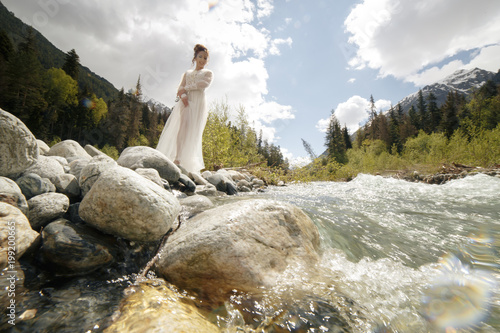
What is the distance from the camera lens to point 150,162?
13.9ft

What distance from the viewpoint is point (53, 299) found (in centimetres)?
125

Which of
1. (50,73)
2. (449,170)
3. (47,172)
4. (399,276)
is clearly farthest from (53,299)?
(50,73)

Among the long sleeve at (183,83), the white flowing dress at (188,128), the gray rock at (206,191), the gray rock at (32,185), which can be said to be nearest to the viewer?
the gray rock at (32,185)

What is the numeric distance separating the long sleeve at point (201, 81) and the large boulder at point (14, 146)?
4.81m

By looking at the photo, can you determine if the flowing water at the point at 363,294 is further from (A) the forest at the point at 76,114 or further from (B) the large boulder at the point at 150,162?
(A) the forest at the point at 76,114

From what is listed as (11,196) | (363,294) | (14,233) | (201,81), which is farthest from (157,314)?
(201,81)

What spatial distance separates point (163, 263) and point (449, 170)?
1531cm

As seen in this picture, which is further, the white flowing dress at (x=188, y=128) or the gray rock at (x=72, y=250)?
the white flowing dress at (x=188, y=128)

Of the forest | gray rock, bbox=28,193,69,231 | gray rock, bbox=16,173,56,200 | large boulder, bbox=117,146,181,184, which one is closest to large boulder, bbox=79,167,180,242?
gray rock, bbox=28,193,69,231

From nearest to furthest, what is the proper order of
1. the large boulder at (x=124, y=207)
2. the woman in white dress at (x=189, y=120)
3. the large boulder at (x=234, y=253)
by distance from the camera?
the large boulder at (x=234, y=253)
the large boulder at (x=124, y=207)
the woman in white dress at (x=189, y=120)

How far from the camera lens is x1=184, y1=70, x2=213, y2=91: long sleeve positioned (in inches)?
248

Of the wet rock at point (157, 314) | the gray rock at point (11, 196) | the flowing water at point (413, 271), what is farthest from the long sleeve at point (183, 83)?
the wet rock at point (157, 314)

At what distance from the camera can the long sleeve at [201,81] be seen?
629 cm

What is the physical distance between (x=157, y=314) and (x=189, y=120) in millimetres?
6127
